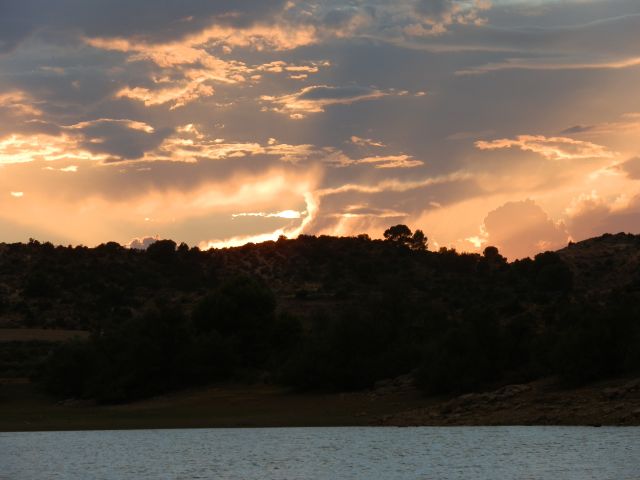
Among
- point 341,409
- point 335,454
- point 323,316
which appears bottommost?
point 335,454

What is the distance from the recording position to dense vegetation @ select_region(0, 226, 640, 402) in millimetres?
67125

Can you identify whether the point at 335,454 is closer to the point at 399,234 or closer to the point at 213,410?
the point at 213,410

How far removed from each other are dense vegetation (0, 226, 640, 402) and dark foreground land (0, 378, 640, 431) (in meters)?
1.79

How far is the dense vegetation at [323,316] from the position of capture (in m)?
67.1

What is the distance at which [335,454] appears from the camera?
46.3 m

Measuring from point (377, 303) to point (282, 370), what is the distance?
1814cm

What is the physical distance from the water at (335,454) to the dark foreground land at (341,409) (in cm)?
288

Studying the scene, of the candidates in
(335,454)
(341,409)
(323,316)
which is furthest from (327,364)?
(335,454)

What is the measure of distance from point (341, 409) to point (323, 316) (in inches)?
972

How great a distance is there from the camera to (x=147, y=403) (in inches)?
3115

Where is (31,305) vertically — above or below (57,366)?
above

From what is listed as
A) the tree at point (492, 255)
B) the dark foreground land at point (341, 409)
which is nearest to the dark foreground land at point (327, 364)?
the dark foreground land at point (341, 409)

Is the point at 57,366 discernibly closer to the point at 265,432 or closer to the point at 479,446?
the point at 265,432

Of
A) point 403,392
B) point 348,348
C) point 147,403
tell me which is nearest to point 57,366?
point 147,403
